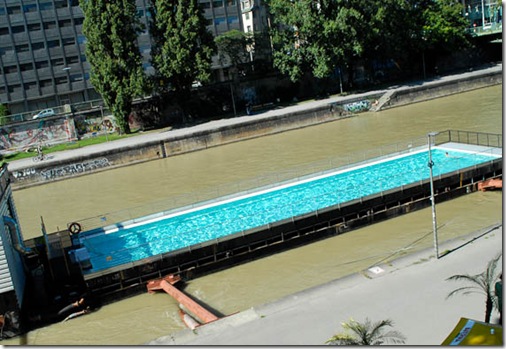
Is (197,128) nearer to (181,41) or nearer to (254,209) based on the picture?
(181,41)

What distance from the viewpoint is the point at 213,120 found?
51969 mm

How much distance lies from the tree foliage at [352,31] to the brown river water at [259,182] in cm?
773

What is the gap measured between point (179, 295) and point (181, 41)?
3398 cm

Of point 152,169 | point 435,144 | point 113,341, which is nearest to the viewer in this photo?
point 113,341

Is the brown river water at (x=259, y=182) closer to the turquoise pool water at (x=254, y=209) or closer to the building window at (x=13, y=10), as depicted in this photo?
the turquoise pool water at (x=254, y=209)

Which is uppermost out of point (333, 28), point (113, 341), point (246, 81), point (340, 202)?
point (333, 28)

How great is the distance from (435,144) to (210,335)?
22139 mm

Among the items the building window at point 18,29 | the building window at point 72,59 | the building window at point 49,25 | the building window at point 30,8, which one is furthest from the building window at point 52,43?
the building window at point 30,8

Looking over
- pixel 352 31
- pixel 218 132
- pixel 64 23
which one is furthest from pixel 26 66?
pixel 352 31

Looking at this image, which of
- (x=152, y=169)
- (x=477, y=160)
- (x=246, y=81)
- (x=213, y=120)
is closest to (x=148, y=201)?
(x=152, y=169)

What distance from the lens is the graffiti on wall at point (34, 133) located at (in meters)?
49.0

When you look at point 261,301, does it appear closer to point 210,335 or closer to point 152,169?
point 210,335

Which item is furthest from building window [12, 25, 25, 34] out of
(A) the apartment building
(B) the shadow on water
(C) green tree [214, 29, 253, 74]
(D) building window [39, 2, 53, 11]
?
(B) the shadow on water

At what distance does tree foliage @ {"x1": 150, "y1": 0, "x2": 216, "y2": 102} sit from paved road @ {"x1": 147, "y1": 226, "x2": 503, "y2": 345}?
1355 inches
